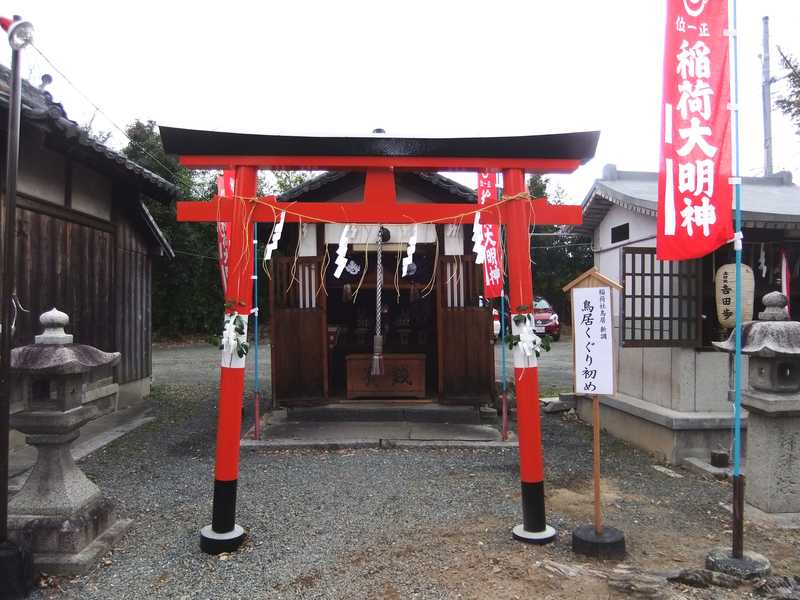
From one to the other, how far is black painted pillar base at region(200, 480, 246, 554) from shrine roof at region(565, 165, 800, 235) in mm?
6393

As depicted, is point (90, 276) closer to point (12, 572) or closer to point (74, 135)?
point (74, 135)

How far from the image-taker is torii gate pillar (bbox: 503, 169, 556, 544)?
476cm

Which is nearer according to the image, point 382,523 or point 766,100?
point 382,523

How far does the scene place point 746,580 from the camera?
4004 mm

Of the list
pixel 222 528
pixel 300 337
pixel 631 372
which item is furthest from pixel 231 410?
pixel 631 372

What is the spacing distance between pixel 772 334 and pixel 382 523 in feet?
13.9

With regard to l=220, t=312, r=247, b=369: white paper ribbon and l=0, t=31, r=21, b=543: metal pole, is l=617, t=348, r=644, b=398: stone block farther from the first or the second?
l=0, t=31, r=21, b=543: metal pole

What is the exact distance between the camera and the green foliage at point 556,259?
28.9 metres

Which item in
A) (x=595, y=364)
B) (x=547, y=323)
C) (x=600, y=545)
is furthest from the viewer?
(x=547, y=323)

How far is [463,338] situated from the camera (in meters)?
9.73

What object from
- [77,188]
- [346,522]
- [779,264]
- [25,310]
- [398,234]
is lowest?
[346,522]

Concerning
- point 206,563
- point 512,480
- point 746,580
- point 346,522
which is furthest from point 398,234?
point 746,580

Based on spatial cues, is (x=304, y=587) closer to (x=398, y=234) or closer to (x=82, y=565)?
(x=82, y=565)

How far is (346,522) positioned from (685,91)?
5.23 metres
